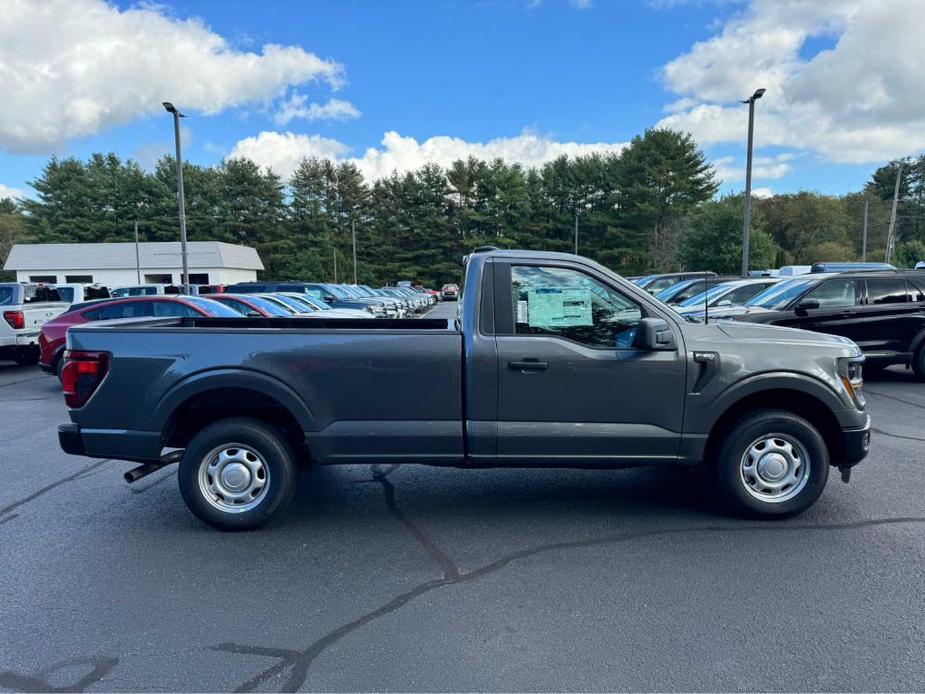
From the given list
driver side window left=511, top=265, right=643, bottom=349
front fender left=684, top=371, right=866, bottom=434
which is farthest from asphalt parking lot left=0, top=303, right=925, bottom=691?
driver side window left=511, top=265, right=643, bottom=349

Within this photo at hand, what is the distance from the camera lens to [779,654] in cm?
290

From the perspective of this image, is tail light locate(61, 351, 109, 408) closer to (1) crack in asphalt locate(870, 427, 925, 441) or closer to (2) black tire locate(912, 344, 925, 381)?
(1) crack in asphalt locate(870, 427, 925, 441)

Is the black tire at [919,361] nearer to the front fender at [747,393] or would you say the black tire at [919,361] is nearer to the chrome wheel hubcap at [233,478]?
the front fender at [747,393]

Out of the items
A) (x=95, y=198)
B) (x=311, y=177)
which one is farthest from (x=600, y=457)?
(x=95, y=198)

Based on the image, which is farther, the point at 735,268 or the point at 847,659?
the point at 735,268

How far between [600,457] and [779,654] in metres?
1.68

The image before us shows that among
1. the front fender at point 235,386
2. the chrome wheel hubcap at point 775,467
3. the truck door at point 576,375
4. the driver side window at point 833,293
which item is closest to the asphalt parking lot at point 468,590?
the chrome wheel hubcap at point 775,467

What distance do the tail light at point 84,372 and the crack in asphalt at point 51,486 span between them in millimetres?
1035

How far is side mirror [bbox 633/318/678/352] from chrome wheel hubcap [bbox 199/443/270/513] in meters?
2.78

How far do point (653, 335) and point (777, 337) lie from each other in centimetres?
108

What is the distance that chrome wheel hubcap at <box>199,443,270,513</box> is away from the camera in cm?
440

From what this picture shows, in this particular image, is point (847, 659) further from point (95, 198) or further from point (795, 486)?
→ point (95, 198)

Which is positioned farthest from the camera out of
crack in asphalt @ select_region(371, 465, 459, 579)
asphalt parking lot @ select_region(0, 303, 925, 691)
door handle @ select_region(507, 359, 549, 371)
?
door handle @ select_region(507, 359, 549, 371)

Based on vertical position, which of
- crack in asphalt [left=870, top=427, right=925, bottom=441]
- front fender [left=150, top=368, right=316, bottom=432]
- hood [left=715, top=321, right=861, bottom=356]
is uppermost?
hood [left=715, top=321, right=861, bottom=356]
